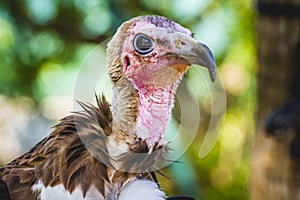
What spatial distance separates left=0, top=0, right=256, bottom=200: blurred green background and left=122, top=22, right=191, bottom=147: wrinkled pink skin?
2.76 metres

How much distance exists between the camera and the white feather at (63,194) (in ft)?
6.39

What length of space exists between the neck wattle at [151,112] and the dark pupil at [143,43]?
103mm

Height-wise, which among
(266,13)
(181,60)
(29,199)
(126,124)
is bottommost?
(29,199)

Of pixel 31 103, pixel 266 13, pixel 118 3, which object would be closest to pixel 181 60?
pixel 266 13

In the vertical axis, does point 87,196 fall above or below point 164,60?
below

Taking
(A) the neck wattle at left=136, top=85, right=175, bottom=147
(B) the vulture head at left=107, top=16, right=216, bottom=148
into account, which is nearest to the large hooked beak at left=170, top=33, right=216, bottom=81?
(B) the vulture head at left=107, top=16, right=216, bottom=148

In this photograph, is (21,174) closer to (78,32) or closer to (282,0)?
(282,0)

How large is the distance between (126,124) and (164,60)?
0.20 metres

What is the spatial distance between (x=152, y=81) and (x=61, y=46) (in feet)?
12.2

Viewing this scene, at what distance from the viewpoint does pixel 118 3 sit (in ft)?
16.5

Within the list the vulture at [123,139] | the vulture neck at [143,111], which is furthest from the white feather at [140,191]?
the vulture neck at [143,111]

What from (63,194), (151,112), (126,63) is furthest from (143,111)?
(63,194)

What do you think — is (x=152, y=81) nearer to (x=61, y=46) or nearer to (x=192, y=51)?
(x=192, y=51)

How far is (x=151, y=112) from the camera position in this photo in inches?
78.0
